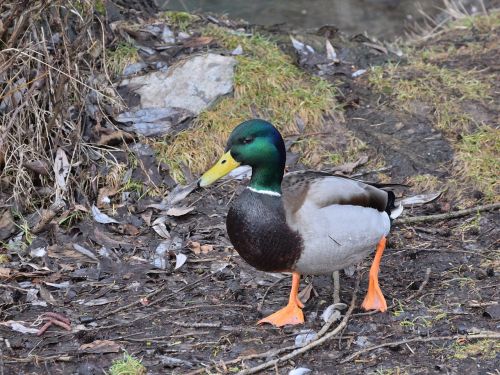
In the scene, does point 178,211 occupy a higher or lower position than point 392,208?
lower

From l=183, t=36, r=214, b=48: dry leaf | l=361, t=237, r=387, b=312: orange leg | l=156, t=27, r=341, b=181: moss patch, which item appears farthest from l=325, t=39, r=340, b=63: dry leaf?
l=361, t=237, r=387, b=312: orange leg

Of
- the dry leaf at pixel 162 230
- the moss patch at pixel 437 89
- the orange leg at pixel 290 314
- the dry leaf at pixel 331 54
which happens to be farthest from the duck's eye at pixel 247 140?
the dry leaf at pixel 331 54

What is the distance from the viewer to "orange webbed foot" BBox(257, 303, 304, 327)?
4475 millimetres

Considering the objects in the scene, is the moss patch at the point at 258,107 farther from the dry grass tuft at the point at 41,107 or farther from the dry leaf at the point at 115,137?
the dry grass tuft at the point at 41,107

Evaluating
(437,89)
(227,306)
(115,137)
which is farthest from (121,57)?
(227,306)

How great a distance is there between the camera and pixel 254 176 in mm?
4438

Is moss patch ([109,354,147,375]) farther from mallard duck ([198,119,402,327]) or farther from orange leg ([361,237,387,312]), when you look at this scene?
orange leg ([361,237,387,312])

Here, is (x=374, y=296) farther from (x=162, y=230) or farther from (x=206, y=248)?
(x=162, y=230)

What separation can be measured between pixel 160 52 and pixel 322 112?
127cm

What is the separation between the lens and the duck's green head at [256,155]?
14.3 ft

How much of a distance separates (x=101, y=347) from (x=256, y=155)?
1172 millimetres

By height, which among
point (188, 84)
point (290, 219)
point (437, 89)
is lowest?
point (437, 89)

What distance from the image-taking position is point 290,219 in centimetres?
428

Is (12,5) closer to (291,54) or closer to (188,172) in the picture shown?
(188,172)
